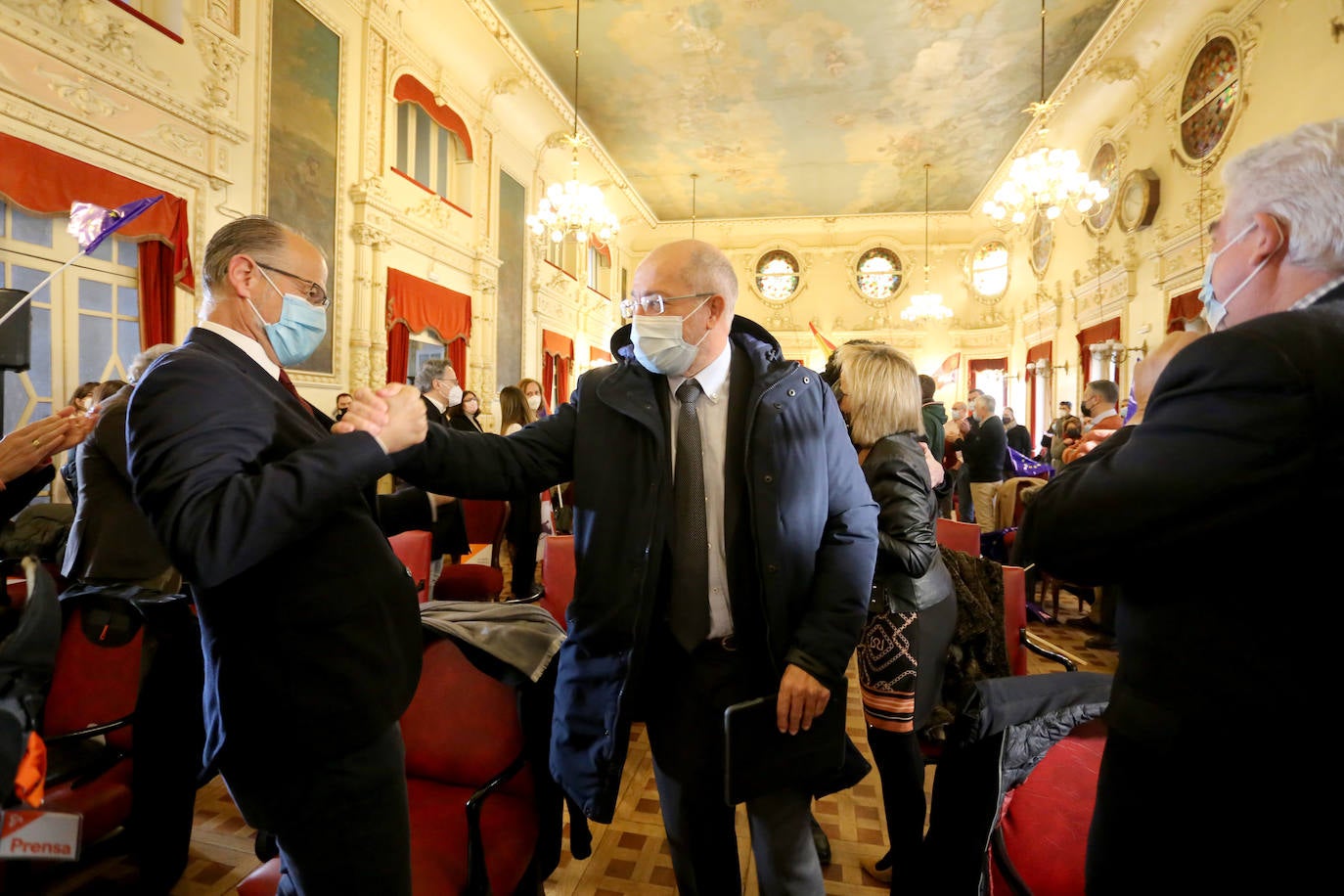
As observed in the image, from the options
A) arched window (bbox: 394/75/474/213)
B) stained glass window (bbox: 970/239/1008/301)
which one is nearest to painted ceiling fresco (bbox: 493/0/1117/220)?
arched window (bbox: 394/75/474/213)

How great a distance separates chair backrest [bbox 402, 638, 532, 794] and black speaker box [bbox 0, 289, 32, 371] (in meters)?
1.77

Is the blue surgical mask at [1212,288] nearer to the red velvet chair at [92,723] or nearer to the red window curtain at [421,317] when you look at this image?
the red velvet chair at [92,723]

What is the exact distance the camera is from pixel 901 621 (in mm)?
1870

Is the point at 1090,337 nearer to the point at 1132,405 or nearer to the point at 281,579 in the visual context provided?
the point at 1132,405

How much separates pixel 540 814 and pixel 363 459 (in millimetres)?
1163

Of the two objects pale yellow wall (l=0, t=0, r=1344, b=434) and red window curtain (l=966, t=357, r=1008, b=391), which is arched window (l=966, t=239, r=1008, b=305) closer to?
pale yellow wall (l=0, t=0, r=1344, b=434)

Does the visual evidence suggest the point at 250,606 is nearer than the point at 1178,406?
No

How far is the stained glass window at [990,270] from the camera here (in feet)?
51.3

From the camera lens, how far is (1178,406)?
0.80m

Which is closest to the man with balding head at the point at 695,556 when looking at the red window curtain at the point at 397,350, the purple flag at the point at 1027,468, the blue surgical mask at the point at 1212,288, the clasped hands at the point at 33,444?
the blue surgical mask at the point at 1212,288

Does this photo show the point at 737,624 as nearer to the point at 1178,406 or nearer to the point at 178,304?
the point at 1178,406

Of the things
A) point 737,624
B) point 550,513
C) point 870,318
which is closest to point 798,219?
point 870,318

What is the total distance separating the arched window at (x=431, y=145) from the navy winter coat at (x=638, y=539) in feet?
26.0

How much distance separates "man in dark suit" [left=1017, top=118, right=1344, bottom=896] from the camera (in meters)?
0.74
